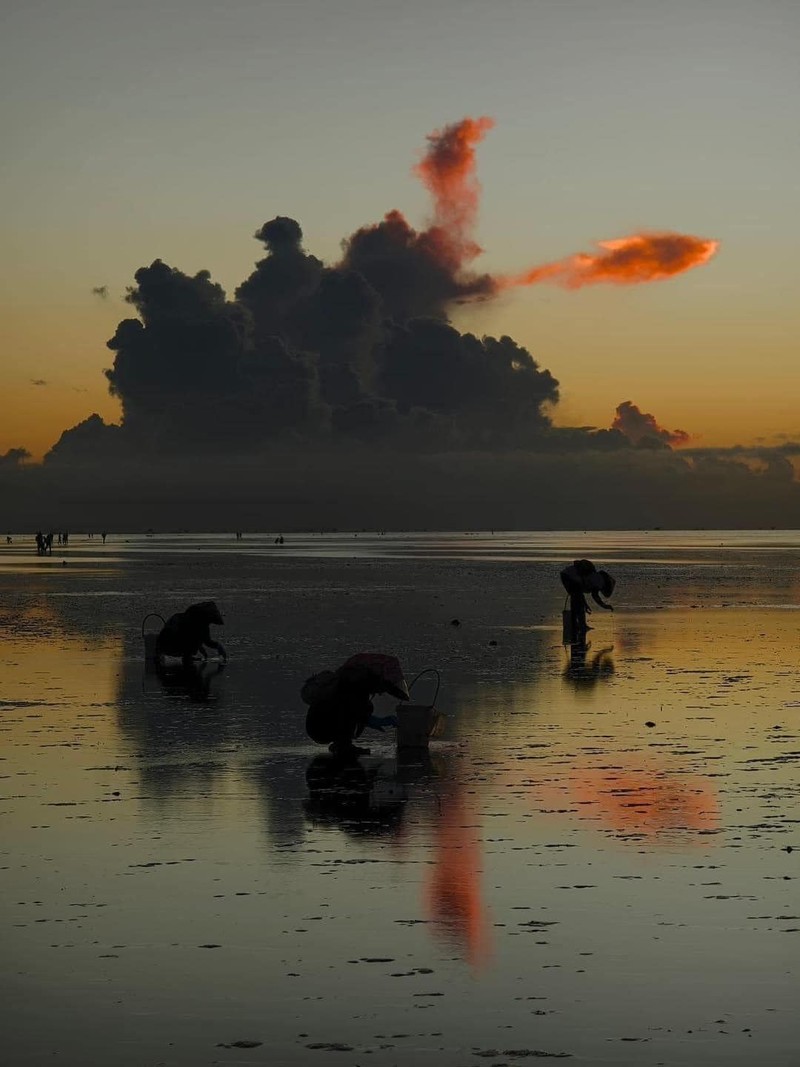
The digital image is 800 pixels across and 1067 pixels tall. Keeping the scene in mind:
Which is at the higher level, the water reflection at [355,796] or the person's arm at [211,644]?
the person's arm at [211,644]

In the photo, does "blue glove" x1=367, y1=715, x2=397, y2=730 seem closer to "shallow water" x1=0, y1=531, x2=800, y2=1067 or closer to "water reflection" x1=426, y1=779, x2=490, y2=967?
"shallow water" x1=0, y1=531, x2=800, y2=1067

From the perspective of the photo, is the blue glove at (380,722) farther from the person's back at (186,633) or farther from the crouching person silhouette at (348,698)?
the person's back at (186,633)

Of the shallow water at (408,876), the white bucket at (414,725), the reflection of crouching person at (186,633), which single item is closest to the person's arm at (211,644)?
the reflection of crouching person at (186,633)

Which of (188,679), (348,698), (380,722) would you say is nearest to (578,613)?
(188,679)

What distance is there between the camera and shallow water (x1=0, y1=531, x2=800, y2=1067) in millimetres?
9062

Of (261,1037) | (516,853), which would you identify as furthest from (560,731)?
(261,1037)

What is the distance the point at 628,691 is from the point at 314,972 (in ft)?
61.3

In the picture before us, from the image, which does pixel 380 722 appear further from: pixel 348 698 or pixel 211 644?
pixel 211 644

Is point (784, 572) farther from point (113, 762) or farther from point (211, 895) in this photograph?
point (211, 895)

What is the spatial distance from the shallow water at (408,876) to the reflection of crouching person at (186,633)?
10.6 feet

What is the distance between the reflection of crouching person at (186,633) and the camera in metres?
34.0

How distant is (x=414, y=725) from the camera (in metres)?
20.5

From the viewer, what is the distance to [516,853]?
13.9 m

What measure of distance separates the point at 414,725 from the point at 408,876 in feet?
24.6
